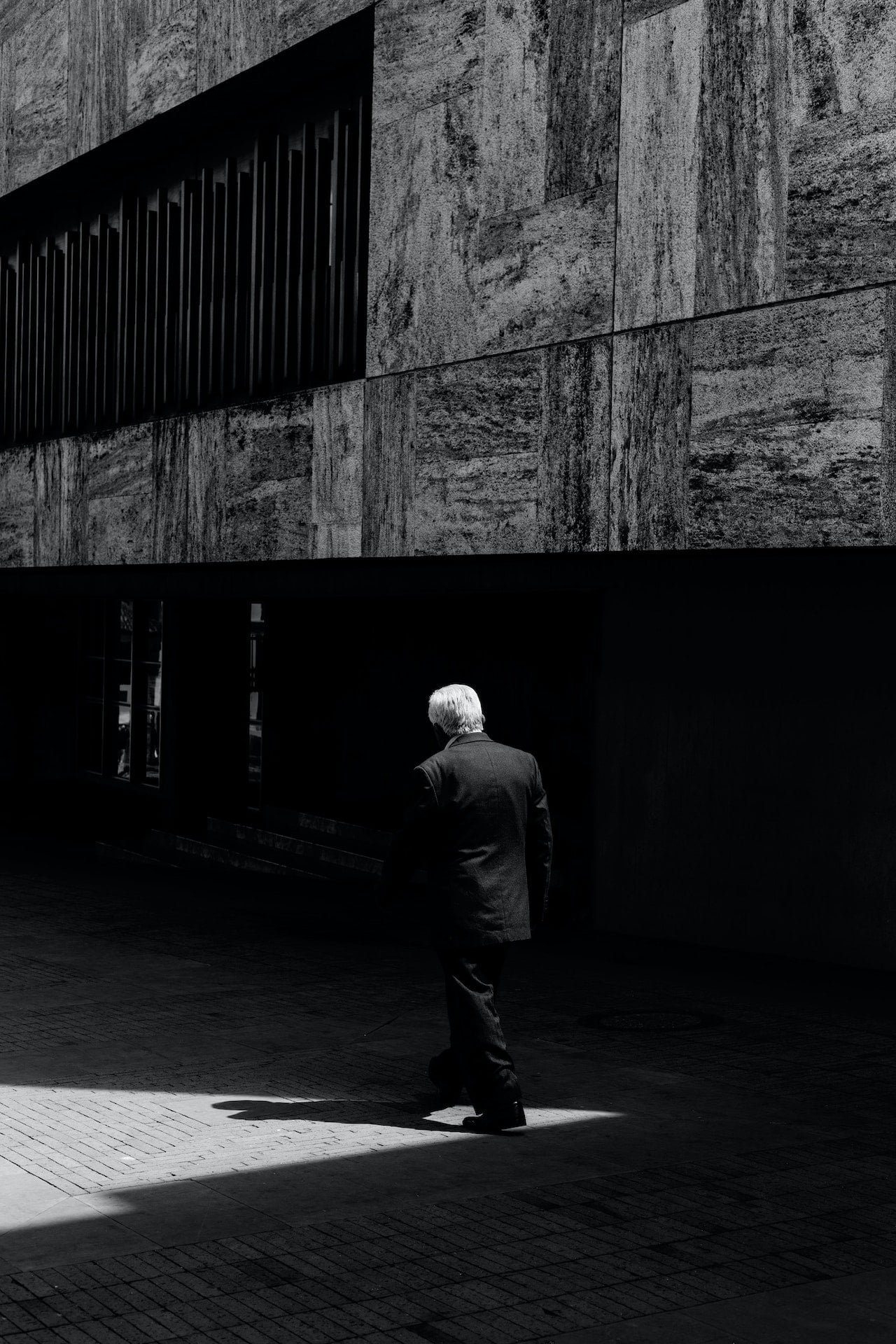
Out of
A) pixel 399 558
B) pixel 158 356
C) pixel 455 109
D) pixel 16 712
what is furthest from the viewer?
pixel 16 712

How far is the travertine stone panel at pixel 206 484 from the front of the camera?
12.2m

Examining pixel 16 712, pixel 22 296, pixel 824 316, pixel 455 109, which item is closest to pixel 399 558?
pixel 455 109

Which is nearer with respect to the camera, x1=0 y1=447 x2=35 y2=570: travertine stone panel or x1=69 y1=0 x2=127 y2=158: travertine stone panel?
x1=69 y1=0 x2=127 y2=158: travertine stone panel

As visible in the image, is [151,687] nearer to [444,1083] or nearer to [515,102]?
[515,102]

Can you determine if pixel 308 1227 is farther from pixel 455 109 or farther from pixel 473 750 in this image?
pixel 455 109

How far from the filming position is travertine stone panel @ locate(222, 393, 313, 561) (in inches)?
447

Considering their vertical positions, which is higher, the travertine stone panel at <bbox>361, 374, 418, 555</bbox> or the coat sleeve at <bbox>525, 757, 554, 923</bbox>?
the travertine stone panel at <bbox>361, 374, 418, 555</bbox>

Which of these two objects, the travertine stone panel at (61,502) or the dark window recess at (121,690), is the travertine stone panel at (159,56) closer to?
the travertine stone panel at (61,502)

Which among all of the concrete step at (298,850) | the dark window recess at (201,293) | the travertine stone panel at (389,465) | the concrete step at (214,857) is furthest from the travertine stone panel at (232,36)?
the concrete step at (214,857)

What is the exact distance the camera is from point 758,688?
1195 cm

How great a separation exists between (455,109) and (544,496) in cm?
250

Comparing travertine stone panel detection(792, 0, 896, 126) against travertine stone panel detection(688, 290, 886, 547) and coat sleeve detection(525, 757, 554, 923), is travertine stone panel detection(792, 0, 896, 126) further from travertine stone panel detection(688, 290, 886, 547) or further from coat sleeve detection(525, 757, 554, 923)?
coat sleeve detection(525, 757, 554, 923)

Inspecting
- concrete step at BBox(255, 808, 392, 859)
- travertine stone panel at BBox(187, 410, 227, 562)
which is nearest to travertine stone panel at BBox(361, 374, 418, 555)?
travertine stone panel at BBox(187, 410, 227, 562)

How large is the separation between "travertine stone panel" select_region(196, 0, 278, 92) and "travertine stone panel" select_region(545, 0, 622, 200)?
10.6ft
